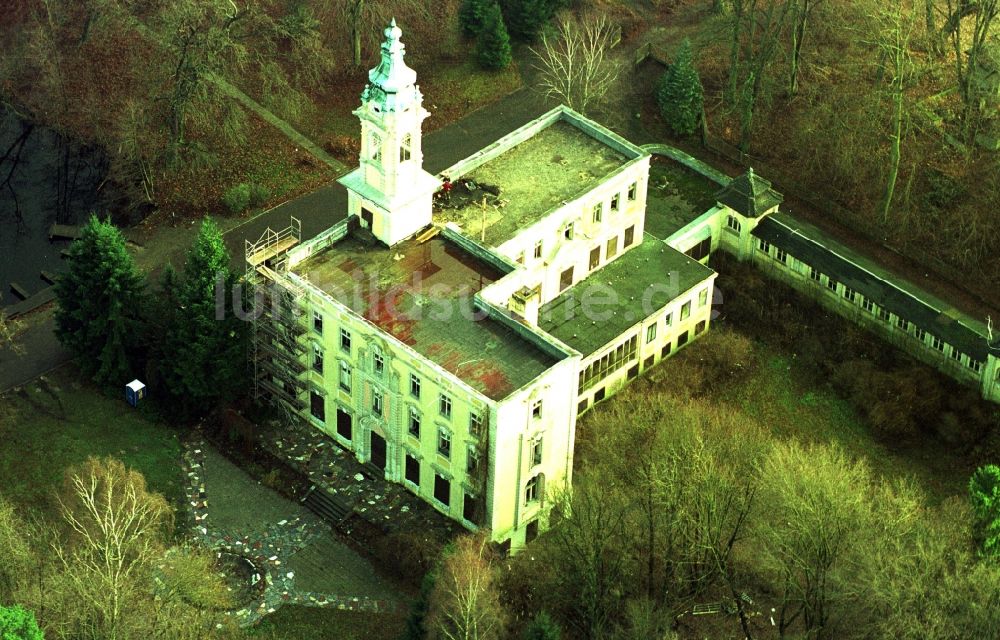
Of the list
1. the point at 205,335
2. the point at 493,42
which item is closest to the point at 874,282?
the point at 493,42

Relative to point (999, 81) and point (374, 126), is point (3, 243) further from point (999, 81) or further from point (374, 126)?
point (999, 81)

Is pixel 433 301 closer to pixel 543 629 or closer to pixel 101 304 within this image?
pixel 101 304

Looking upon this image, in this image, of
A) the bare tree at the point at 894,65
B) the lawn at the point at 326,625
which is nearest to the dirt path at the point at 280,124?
the bare tree at the point at 894,65

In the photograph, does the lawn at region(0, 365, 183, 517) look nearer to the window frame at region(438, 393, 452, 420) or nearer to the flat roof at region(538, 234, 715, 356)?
the window frame at region(438, 393, 452, 420)

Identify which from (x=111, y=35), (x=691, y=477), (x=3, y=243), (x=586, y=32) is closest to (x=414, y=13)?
(x=586, y=32)

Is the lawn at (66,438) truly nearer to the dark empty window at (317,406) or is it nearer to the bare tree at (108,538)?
the bare tree at (108,538)

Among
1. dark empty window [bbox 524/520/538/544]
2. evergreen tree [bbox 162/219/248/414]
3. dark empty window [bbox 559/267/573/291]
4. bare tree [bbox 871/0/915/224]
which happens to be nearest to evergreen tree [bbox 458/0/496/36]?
bare tree [bbox 871/0/915/224]
